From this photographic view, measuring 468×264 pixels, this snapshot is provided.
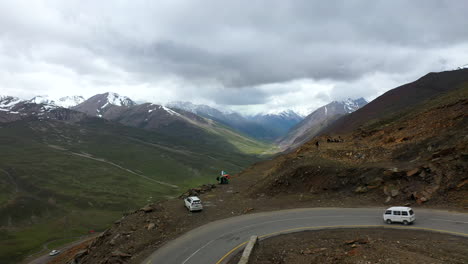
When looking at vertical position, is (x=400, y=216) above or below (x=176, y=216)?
above

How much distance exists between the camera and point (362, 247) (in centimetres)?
1927

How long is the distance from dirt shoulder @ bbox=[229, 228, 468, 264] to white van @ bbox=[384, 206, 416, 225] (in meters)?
1.81

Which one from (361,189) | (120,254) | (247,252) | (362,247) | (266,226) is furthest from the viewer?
(361,189)

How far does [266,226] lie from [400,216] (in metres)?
13.3

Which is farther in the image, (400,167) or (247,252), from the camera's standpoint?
(400,167)

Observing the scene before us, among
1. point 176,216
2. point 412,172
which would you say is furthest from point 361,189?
point 176,216

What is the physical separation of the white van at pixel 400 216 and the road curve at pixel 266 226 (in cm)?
50

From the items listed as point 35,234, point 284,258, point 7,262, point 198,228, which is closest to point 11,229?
point 35,234

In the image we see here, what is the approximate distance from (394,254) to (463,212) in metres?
15.4

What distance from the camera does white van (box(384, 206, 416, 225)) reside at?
25.3 m

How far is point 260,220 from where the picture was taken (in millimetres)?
32344

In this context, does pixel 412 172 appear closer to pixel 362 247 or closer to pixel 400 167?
pixel 400 167

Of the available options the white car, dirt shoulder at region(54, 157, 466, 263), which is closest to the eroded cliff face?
dirt shoulder at region(54, 157, 466, 263)

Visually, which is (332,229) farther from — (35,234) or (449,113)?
(35,234)
